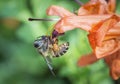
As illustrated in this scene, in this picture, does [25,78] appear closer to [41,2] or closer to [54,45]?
[41,2]

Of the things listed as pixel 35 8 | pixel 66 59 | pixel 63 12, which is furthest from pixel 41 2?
pixel 63 12

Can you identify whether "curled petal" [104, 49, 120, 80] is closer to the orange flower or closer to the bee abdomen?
the orange flower

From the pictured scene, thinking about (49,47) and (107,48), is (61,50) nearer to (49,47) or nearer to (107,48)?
(49,47)

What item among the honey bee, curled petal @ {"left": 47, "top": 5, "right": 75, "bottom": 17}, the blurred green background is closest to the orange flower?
curled petal @ {"left": 47, "top": 5, "right": 75, "bottom": 17}

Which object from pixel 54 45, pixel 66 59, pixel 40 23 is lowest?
pixel 66 59

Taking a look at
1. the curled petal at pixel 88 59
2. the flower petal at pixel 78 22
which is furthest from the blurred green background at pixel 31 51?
the flower petal at pixel 78 22

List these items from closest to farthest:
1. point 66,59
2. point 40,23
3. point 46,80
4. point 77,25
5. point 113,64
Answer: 1. point 77,25
2. point 113,64
3. point 66,59
4. point 40,23
5. point 46,80
